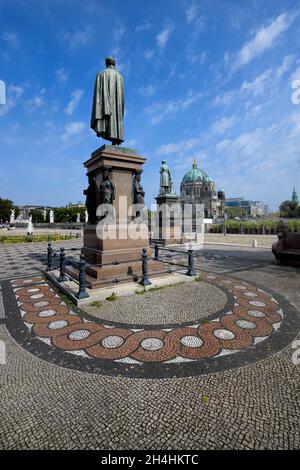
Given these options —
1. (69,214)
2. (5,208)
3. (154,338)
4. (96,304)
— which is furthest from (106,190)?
(5,208)

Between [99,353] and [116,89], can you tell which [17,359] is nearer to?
[99,353]

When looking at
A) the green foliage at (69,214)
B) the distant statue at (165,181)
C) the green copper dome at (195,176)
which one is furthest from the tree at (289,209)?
the distant statue at (165,181)

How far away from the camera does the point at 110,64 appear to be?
8219mm

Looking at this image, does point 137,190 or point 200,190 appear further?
point 200,190

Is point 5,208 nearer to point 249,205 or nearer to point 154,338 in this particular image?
point 154,338

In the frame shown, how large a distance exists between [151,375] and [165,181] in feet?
63.3

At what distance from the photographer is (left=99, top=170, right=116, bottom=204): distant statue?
7.06 metres

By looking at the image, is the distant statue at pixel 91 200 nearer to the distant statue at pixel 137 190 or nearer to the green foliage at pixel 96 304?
the distant statue at pixel 137 190

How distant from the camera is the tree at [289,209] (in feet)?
285

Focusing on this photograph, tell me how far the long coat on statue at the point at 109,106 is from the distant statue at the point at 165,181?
1292 centimetres

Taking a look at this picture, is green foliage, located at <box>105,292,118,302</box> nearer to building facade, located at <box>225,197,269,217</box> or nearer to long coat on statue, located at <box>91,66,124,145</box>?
long coat on statue, located at <box>91,66,124,145</box>

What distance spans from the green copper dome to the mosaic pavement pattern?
113m

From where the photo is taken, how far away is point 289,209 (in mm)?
97688

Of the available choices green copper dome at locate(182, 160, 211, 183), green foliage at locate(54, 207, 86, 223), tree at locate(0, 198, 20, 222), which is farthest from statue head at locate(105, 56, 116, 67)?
green copper dome at locate(182, 160, 211, 183)
